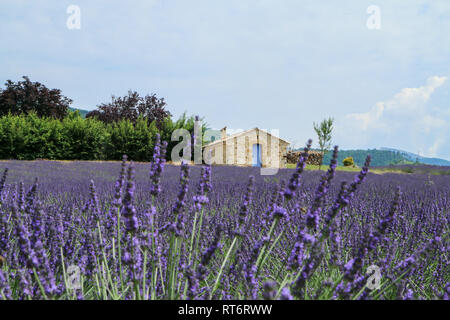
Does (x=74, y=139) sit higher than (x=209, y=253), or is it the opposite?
(x=74, y=139)

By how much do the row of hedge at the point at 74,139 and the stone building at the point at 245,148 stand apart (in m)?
2.40

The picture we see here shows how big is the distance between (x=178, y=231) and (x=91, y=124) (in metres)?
21.0

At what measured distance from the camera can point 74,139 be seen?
20.5 m

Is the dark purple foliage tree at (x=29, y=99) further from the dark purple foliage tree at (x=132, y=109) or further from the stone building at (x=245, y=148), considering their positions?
the stone building at (x=245, y=148)

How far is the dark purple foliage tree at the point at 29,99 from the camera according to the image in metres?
32.6

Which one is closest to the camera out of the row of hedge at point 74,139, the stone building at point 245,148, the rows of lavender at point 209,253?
the rows of lavender at point 209,253

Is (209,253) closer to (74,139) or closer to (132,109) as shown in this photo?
(74,139)

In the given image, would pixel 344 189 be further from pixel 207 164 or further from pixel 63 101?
pixel 63 101

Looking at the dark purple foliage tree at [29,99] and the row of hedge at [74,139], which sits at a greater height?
the dark purple foliage tree at [29,99]

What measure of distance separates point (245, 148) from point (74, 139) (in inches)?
414

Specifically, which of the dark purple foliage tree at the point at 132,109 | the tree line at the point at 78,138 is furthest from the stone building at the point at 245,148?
the dark purple foliage tree at the point at 132,109

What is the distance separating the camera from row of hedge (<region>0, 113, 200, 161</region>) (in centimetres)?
1941

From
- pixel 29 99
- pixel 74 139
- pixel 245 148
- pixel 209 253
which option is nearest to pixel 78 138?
pixel 74 139
